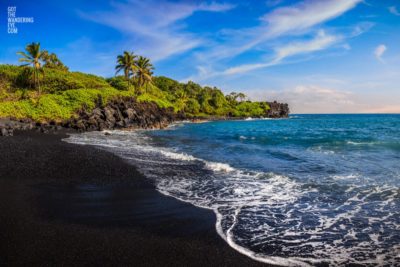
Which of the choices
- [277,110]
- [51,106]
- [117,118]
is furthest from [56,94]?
[277,110]

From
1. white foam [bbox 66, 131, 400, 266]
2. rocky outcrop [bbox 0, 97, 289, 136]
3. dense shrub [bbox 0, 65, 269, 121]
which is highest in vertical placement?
dense shrub [bbox 0, 65, 269, 121]

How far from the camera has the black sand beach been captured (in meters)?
5.72

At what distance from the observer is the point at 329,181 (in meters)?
13.6

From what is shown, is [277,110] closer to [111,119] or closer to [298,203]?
[111,119]

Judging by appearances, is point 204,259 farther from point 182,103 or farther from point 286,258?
point 182,103

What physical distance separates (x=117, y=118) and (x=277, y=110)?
124 metres

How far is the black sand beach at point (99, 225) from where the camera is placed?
18.8 ft

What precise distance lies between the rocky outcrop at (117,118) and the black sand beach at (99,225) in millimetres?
33883

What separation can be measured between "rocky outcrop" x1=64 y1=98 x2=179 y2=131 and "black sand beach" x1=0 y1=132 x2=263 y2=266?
3388 cm

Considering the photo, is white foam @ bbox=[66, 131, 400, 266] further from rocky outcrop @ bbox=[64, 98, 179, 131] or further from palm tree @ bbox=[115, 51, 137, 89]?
palm tree @ bbox=[115, 51, 137, 89]

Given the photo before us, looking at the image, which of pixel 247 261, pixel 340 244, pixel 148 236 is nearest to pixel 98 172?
pixel 148 236

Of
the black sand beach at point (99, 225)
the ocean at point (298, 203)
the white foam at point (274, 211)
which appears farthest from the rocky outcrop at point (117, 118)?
the black sand beach at point (99, 225)

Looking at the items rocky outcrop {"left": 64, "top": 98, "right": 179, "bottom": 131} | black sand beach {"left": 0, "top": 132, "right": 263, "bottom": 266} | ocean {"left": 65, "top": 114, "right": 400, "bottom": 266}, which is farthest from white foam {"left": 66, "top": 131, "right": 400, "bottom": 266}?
rocky outcrop {"left": 64, "top": 98, "right": 179, "bottom": 131}

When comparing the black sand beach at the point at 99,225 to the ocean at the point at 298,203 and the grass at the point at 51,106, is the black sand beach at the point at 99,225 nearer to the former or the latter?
the ocean at the point at 298,203
